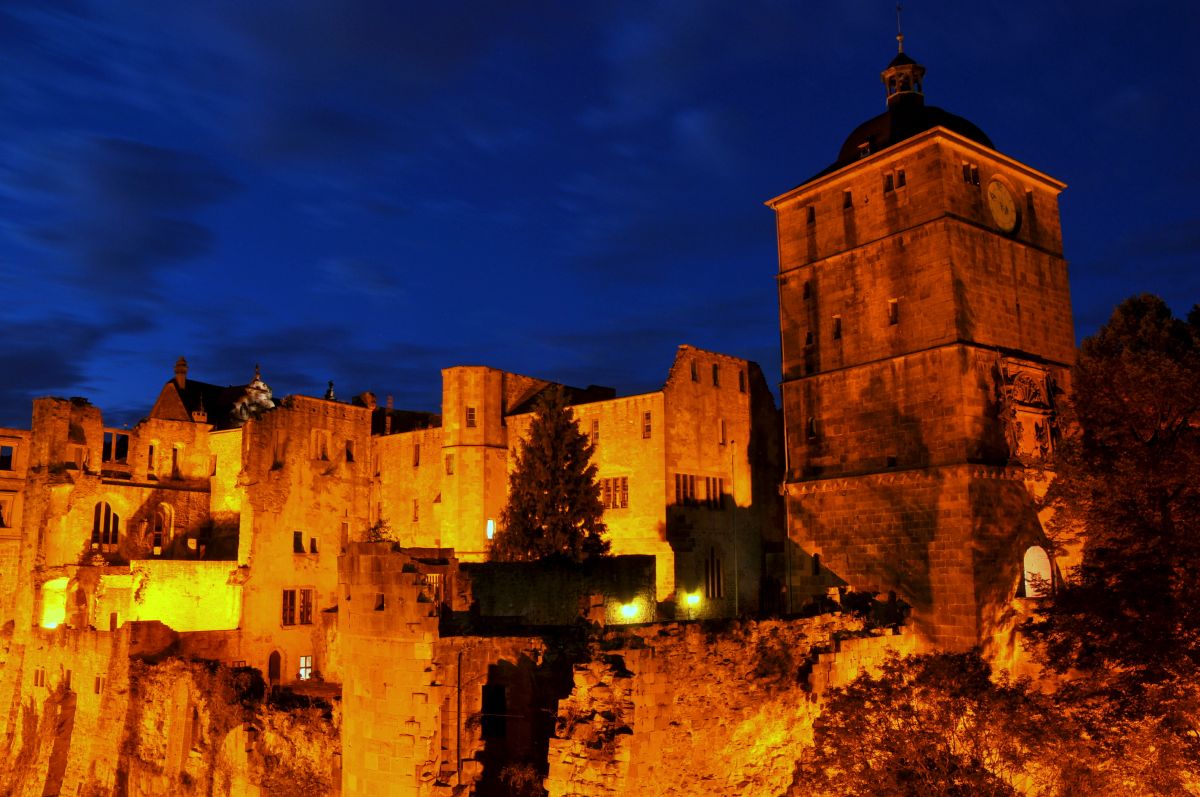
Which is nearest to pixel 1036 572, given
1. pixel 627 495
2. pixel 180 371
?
pixel 627 495

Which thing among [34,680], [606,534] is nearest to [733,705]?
[606,534]

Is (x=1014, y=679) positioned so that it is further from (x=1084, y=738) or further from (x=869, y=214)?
(x=869, y=214)

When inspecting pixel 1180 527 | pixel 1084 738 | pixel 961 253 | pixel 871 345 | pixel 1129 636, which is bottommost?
pixel 1084 738

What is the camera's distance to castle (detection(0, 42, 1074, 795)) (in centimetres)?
2292

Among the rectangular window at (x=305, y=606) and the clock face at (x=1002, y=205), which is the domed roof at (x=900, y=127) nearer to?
the clock face at (x=1002, y=205)

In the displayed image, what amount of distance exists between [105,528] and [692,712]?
113 ft

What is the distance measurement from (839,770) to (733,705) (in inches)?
168

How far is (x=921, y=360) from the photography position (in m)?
30.0

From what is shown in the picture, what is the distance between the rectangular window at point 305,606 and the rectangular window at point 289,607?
0.38m

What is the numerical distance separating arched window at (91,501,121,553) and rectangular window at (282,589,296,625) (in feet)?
28.3

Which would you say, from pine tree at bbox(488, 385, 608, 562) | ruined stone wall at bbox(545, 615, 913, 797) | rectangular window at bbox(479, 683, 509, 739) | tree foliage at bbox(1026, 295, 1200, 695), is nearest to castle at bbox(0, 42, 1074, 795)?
rectangular window at bbox(479, 683, 509, 739)

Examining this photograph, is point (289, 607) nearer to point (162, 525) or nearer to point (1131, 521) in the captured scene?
point (162, 525)

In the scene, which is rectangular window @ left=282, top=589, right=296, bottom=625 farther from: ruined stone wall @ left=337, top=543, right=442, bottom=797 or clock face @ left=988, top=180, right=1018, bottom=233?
clock face @ left=988, top=180, right=1018, bottom=233

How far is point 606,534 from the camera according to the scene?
40688mm
